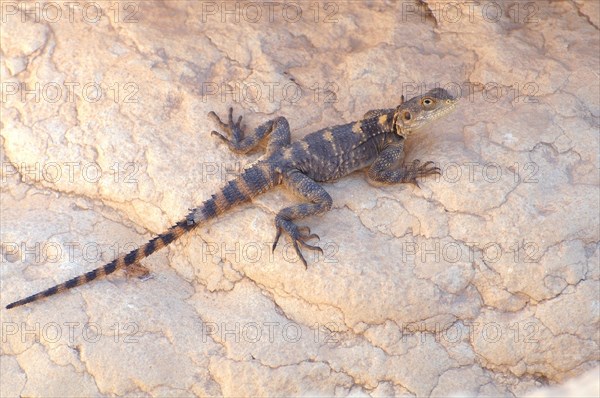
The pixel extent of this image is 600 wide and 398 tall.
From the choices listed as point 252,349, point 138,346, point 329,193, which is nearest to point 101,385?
point 138,346

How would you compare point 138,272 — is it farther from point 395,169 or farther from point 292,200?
point 395,169

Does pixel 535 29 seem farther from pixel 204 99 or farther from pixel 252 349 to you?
pixel 252 349

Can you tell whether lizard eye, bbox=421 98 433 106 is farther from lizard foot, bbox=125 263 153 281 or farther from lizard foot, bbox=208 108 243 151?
lizard foot, bbox=125 263 153 281

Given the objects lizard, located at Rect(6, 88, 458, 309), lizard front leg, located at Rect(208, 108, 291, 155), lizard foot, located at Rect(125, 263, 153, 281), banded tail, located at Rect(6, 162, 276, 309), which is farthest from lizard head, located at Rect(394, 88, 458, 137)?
lizard foot, located at Rect(125, 263, 153, 281)

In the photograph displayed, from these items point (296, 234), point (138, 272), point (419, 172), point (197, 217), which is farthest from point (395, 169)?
point (138, 272)

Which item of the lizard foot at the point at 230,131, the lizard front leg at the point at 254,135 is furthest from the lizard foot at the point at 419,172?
the lizard foot at the point at 230,131

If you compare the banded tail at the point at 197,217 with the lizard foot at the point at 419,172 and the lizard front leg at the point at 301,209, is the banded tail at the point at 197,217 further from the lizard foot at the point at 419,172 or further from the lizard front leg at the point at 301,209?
the lizard foot at the point at 419,172
